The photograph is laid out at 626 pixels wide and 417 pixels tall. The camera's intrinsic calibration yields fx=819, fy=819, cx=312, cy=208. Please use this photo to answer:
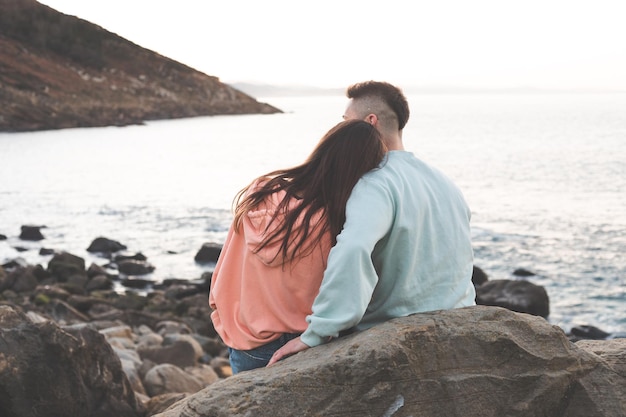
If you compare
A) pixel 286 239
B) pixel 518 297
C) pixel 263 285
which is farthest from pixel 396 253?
pixel 518 297

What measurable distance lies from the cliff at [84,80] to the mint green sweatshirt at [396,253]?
7517 cm

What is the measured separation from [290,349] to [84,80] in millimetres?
107676

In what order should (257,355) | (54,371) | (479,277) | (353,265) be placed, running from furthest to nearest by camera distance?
(479,277) < (54,371) < (257,355) < (353,265)

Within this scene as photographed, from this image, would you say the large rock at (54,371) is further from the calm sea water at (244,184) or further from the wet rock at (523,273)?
the wet rock at (523,273)

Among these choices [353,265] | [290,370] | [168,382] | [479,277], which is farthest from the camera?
[479,277]

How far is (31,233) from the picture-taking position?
24.0 m

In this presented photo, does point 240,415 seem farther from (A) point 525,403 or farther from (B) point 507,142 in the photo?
(B) point 507,142

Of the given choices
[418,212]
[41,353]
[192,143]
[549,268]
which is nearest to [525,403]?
[418,212]

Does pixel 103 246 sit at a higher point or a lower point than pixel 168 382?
lower

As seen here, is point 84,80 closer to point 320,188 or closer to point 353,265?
point 320,188

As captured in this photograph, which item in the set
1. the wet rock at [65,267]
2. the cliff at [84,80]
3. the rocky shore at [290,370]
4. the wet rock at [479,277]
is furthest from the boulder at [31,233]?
the cliff at [84,80]

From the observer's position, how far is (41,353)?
5.76 metres

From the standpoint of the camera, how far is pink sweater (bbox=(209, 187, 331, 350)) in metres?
3.33

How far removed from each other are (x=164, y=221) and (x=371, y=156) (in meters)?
25.6
